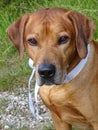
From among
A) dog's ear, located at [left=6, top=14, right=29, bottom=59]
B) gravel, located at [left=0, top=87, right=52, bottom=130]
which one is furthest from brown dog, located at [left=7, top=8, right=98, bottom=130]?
gravel, located at [left=0, top=87, right=52, bottom=130]

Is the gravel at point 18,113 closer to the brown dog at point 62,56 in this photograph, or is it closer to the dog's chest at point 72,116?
the dog's chest at point 72,116

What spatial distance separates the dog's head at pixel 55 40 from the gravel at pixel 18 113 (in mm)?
1169

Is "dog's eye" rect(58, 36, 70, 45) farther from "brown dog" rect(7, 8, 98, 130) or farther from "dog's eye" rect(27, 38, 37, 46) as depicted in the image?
"dog's eye" rect(27, 38, 37, 46)

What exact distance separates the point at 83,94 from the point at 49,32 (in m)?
0.56

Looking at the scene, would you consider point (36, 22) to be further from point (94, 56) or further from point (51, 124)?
point (51, 124)

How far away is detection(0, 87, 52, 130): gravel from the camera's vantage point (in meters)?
4.79

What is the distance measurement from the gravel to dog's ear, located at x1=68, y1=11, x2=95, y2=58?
1.24 meters

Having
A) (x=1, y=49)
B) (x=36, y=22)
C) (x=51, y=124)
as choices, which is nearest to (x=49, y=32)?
(x=36, y=22)

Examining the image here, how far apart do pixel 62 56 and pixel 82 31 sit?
24 centimetres

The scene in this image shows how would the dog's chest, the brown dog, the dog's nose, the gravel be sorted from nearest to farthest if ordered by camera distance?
the dog's nose → the brown dog → the dog's chest → the gravel

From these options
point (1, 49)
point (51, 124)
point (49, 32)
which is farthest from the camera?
point (1, 49)

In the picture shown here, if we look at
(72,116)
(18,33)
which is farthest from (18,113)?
(18,33)

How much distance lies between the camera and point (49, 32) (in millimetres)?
3646

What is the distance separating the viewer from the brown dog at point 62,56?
3633 millimetres
